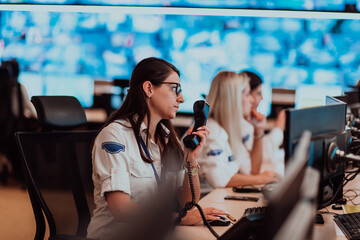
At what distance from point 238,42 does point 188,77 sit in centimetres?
Result: 61

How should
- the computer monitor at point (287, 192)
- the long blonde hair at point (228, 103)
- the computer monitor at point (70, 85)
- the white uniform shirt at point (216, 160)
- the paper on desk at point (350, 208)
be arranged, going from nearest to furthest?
1. the computer monitor at point (287, 192)
2. the paper on desk at point (350, 208)
3. the white uniform shirt at point (216, 160)
4. the long blonde hair at point (228, 103)
5. the computer monitor at point (70, 85)

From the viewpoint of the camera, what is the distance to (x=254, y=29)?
186 inches

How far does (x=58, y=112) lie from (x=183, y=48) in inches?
118

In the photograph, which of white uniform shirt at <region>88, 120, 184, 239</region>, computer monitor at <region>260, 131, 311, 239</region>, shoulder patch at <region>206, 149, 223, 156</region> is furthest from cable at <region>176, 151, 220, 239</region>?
computer monitor at <region>260, 131, 311, 239</region>

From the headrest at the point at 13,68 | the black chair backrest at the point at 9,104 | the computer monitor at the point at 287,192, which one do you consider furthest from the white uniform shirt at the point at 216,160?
the headrest at the point at 13,68

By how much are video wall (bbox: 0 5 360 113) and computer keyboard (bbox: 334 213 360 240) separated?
2.69 meters

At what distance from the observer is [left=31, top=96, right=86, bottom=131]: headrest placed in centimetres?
188

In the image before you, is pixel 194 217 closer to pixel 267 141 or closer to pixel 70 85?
pixel 267 141

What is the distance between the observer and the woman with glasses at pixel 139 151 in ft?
5.64

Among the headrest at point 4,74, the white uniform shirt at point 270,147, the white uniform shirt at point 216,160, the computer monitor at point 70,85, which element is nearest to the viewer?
the white uniform shirt at point 216,160

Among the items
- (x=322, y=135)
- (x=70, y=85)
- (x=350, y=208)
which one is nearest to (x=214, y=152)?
(x=350, y=208)

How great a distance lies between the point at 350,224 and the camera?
1642mm

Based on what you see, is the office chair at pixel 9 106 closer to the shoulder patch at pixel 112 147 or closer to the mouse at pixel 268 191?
the mouse at pixel 268 191

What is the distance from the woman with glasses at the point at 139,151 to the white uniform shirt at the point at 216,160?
0.51 meters
